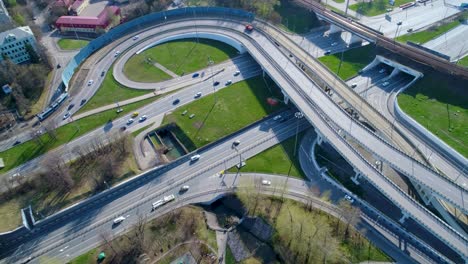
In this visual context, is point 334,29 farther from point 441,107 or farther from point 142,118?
point 142,118

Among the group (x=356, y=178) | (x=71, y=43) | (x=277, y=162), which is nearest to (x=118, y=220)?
(x=277, y=162)

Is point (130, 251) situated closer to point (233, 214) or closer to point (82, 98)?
point (233, 214)

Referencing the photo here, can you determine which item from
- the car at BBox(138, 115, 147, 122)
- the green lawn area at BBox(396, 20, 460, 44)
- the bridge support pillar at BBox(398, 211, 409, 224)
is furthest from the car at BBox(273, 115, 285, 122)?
the green lawn area at BBox(396, 20, 460, 44)

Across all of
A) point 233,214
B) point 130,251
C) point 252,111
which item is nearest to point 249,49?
point 252,111

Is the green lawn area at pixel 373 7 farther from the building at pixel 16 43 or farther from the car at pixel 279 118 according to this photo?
the building at pixel 16 43

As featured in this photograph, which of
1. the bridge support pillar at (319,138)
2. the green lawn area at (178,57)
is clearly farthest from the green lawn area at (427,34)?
the bridge support pillar at (319,138)

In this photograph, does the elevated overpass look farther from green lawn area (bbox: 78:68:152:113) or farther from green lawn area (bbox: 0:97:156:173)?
green lawn area (bbox: 0:97:156:173)
